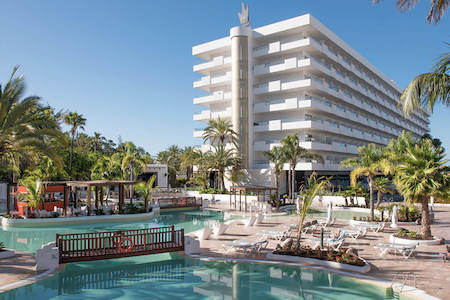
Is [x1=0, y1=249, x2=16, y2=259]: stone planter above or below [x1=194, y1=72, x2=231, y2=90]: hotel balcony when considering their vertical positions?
below

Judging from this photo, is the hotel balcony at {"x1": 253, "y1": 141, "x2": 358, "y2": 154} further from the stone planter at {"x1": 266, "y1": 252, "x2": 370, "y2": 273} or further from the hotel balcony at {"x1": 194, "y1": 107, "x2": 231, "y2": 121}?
the stone planter at {"x1": 266, "y1": 252, "x2": 370, "y2": 273}

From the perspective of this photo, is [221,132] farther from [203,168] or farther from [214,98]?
[214,98]

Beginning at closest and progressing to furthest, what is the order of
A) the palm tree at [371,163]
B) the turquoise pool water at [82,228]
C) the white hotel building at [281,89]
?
1. the turquoise pool water at [82,228]
2. the palm tree at [371,163]
3. the white hotel building at [281,89]

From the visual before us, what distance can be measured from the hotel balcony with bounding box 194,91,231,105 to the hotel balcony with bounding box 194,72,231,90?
4.72ft

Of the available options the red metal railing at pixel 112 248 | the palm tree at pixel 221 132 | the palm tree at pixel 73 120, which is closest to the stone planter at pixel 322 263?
the red metal railing at pixel 112 248

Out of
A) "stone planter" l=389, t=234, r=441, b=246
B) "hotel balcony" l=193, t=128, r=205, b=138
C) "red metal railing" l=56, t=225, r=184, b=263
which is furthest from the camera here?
"hotel balcony" l=193, t=128, r=205, b=138

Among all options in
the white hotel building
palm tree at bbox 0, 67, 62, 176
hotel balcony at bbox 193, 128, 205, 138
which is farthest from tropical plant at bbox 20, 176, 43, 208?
hotel balcony at bbox 193, 128, 205, 138

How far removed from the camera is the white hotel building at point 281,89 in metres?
44.0

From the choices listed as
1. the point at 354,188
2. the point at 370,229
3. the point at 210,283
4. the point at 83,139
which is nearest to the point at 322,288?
the point at 210,283

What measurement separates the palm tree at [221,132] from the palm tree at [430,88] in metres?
34.7

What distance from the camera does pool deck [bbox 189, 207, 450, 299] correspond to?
34.3ft

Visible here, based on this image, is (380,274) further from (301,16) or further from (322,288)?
(301,16)

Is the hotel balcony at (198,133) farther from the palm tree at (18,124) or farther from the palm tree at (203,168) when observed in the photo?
the palm tree at (18,124)

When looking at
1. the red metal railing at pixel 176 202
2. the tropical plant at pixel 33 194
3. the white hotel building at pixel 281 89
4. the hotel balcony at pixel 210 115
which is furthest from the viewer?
the hotel balcony at pixel 210 115
